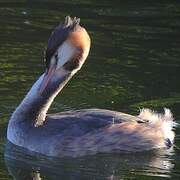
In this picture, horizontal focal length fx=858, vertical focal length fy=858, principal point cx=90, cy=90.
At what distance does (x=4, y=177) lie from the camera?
9.35 metres

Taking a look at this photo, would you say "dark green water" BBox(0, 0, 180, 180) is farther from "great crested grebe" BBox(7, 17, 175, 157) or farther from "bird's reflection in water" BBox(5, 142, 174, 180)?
"great crested grebe" BBox(7, 17, 175, 157)

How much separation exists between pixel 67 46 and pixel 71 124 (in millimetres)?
946

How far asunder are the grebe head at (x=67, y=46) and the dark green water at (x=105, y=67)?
46.5 inches

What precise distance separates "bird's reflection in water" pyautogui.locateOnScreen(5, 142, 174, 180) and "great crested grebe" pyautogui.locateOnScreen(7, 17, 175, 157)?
0.40 ft

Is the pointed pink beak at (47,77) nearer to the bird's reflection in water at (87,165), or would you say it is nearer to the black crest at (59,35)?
the black crest at (59,35)

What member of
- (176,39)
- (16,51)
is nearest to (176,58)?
(176,39)

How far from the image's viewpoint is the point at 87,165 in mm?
9789

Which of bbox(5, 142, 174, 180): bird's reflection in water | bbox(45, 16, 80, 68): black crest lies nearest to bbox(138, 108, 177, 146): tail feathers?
bbox(5, 142, 174, 180): bird's reflection in water

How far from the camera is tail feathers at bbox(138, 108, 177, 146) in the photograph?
1048cm

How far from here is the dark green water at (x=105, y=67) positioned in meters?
9.75

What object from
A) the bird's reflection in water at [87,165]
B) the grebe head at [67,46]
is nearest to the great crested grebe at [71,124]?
the grebe head at [67,46]

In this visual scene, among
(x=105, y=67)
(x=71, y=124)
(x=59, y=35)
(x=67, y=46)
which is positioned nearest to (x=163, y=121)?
(x=71, y=124)

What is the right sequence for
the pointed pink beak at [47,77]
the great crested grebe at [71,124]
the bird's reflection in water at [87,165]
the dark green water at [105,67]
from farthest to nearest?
the pointed pink beak at [47,77] → the great crested grebe at [71,124] → the dark green water at [105,67] → the bird's reflection in water at [87,165]

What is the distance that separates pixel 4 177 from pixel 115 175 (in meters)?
1.23
